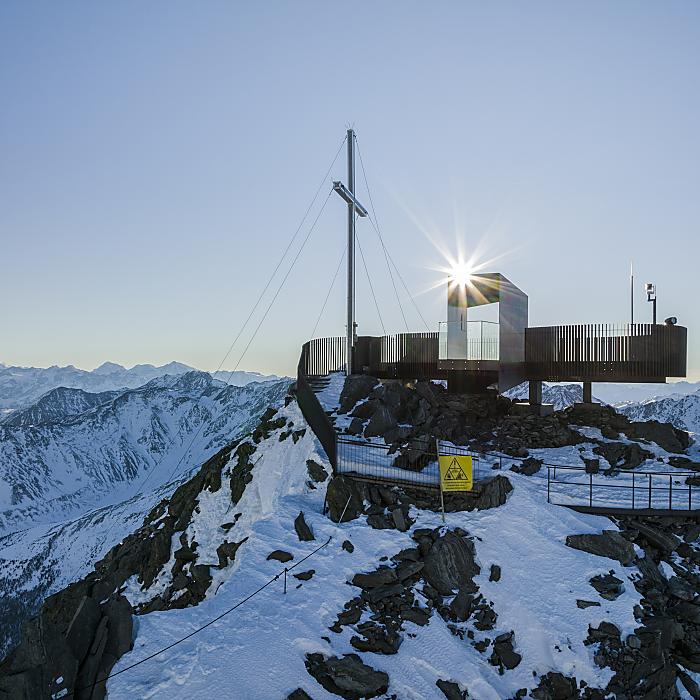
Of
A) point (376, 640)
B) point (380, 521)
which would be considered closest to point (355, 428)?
point (380, 521)

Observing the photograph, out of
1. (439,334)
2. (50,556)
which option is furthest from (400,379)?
(50,556)

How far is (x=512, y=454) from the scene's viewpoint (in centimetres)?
1994

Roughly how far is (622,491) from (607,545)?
151 inches

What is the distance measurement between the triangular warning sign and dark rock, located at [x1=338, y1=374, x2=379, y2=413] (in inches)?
411

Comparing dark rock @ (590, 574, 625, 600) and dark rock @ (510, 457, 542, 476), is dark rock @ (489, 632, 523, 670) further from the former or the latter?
dark rock @ (510, 457, 542, 476)

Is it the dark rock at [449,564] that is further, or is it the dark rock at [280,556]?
the dark rock at [280,556]

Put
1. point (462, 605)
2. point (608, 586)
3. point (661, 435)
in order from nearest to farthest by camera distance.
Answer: point (462, 605)
point (608, 586)
point (661, 435)

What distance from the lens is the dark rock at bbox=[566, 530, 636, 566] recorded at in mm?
12914

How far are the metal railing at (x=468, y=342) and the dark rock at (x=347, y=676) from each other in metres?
17.6

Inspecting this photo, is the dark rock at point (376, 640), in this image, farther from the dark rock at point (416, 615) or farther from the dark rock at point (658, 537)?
the dark rock at point (658, 537)

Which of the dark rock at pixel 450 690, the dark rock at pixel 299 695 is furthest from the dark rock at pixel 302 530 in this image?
the dark rock at pixel 450 690

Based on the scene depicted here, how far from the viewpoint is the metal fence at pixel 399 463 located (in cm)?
1645

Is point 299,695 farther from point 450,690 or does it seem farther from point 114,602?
point 114,602

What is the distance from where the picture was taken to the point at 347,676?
9.53 meters
